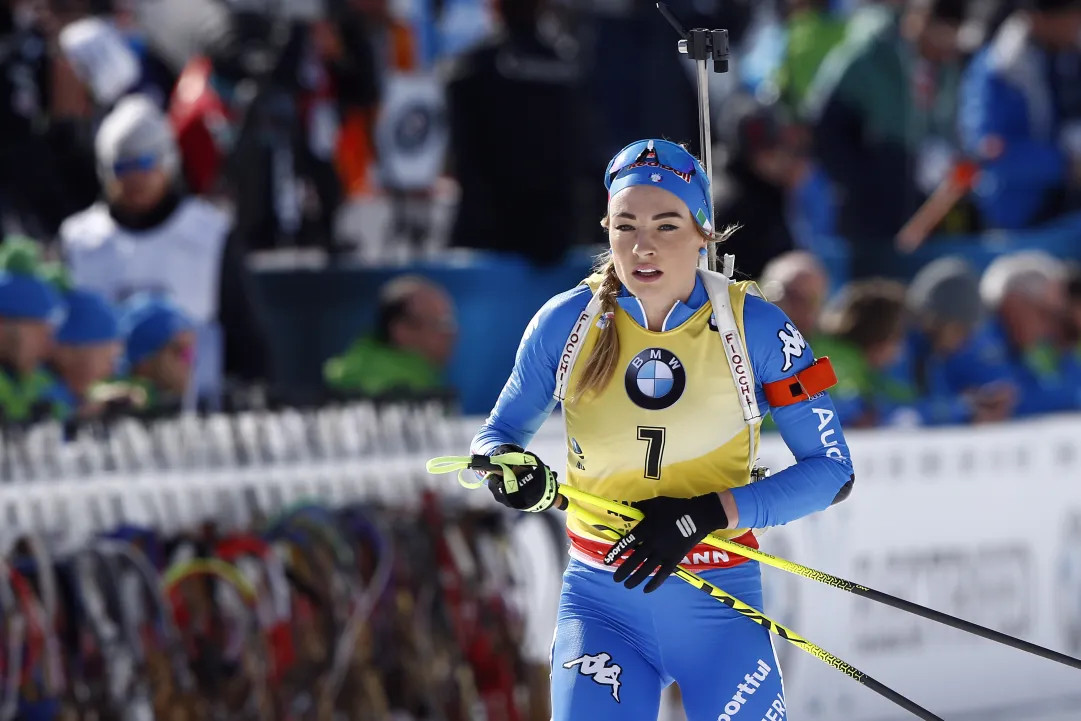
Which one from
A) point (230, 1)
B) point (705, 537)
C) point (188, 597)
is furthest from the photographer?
point (230, 1)

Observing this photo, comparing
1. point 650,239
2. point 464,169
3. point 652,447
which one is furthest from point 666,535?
point 464,169

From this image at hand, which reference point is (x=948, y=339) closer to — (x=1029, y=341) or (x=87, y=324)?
(x=1029, y=341)

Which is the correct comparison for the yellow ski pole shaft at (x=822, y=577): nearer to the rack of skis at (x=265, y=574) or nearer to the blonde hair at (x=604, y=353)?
the blonde hair at (x=604, y=353)

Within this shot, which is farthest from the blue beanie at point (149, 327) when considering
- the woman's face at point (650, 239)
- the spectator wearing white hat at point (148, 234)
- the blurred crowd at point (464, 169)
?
the woman's face at point (650, 239)

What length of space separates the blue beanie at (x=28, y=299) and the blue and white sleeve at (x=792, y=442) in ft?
10.1

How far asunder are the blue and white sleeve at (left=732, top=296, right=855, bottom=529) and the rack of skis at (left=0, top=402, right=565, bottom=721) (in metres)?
2.49

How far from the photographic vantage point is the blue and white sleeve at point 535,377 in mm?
4508

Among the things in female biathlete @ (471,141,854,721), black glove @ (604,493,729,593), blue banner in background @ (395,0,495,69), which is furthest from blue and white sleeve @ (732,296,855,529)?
blue banner in background @ (395,0,495,69)

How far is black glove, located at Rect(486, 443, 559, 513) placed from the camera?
14.0ft

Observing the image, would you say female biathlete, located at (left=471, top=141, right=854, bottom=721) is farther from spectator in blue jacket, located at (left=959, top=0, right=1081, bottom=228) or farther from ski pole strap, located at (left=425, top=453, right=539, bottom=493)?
spectator in blue jacket, located at (left=959, top=0, right=1081, bottom=228)

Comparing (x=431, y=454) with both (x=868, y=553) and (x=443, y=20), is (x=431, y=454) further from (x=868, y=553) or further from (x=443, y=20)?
(x=443, y=20)

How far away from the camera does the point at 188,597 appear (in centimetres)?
612

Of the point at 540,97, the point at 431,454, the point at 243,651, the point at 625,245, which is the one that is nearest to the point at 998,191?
the point at 540,97

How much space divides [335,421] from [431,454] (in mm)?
402
